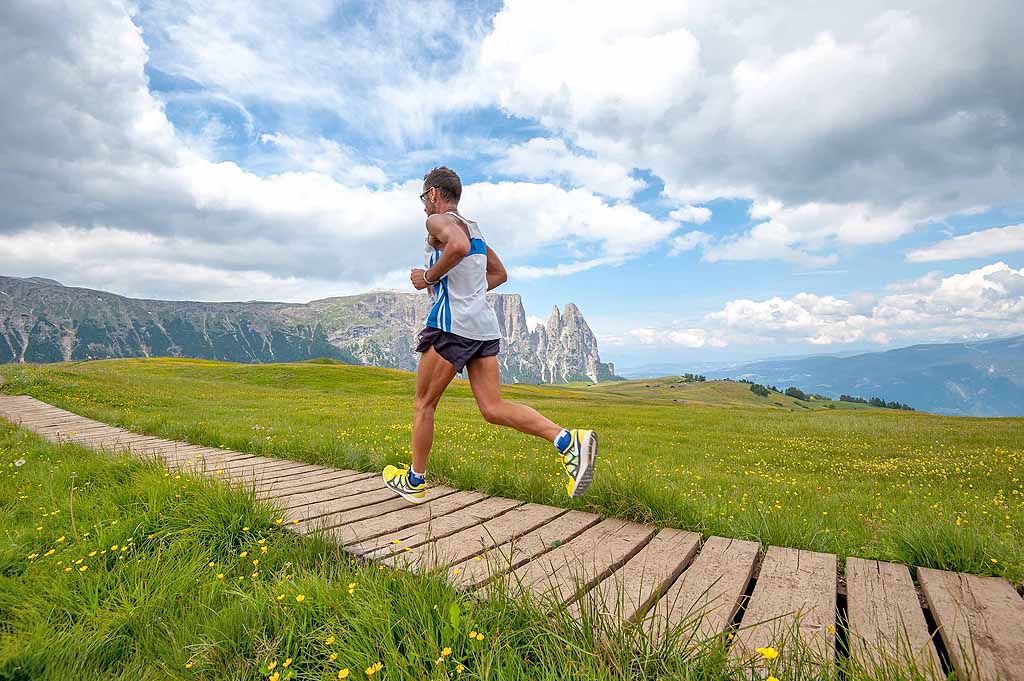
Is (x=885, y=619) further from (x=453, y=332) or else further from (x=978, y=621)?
(x=453, y=332)

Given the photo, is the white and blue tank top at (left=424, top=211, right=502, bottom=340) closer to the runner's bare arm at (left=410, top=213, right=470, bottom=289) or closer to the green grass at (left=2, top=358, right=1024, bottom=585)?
the runner's bare arm at (left=410, top=213, right=470, bottom=289)

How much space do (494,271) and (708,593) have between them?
13.8 feet

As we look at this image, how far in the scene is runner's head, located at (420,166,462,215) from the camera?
558 centimetres

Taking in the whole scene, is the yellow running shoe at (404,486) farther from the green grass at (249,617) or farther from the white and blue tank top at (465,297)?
the white and blue tank top at (465,297)

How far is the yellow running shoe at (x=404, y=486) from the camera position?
538 cm

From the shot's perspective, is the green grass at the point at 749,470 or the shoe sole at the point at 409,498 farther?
the shoe sole at the point at 409,498

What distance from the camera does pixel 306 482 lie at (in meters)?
6.37

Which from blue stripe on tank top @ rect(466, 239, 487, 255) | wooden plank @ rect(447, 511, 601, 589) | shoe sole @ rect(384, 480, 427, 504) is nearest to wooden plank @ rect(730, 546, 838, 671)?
wooden plank @ rect(447, 511, 601, 589)

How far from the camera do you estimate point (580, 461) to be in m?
4.87

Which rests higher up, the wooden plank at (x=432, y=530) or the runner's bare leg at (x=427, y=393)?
the runner's bare leg at (x=427, y=393)

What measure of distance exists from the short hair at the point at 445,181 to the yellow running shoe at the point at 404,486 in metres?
3.11

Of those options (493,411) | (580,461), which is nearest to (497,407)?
(493,411)

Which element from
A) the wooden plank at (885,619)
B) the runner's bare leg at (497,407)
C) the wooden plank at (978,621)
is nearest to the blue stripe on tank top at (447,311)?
the runner's bare leg at (497,407)

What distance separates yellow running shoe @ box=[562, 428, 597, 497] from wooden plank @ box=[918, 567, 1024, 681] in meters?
2.47
